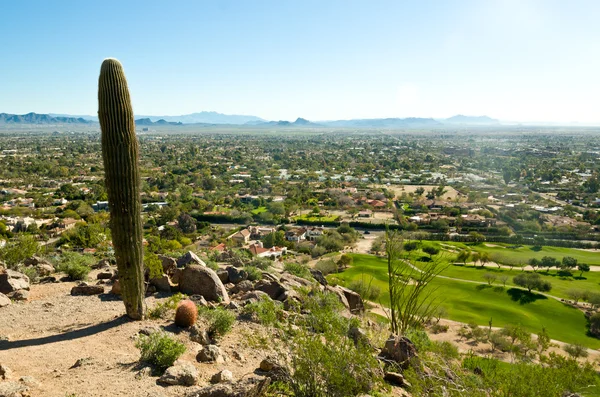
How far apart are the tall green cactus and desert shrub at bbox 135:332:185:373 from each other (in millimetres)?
2328

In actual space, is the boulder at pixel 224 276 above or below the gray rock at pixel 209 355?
below

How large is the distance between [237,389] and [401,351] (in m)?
3.85

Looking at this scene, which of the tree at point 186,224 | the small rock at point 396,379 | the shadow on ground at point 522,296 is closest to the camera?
the small rock at point 396,379

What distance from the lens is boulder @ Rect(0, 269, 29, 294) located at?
11.3 m

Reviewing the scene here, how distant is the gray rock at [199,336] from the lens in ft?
29.9

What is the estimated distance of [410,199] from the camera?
63.8 m

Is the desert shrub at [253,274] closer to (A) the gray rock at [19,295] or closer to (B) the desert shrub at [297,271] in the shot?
(B) the desert shrub at [297,271]

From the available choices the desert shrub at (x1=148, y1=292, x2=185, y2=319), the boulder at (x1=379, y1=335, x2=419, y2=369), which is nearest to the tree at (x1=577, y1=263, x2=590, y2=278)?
the boulder at (x1=379, y1=335, x2=419, y2=369)

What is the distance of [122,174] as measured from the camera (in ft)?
30.8

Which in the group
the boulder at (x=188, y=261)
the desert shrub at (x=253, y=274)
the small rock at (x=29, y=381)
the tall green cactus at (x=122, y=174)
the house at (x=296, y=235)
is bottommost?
the house at (x=296, y=235)

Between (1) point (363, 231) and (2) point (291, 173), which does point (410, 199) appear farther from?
(2) point (291, 173)

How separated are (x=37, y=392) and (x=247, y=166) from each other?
94846 mm

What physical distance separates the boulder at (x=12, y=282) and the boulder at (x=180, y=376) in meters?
6.88

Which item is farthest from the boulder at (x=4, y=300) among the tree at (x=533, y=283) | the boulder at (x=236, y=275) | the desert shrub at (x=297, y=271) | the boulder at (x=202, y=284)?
the tree at (x=533, y=283)
